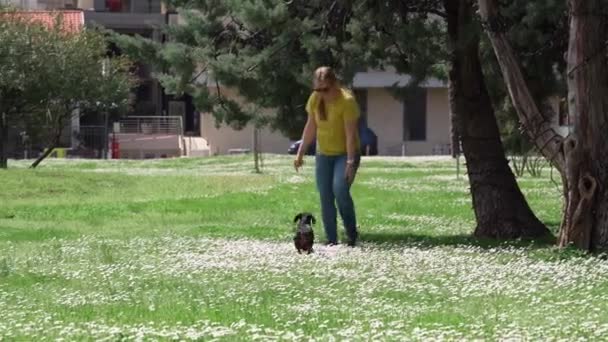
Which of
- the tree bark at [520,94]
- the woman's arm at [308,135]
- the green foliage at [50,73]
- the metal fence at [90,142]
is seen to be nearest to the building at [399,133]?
the metal fence at [90,142]

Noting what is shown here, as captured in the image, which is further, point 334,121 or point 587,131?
point 334,121

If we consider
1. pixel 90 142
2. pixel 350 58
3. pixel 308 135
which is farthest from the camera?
pixel 90 142

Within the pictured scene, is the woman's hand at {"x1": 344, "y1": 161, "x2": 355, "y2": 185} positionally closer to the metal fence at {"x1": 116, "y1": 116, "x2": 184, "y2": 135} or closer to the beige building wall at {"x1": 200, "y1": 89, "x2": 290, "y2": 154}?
the beige building wall at {"x1": 200, "y1": 89, "x2": 290, "y2": 154}

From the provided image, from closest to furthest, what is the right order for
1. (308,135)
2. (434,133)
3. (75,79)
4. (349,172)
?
(349,172) < (308,135) < (75,79) < (434,133)

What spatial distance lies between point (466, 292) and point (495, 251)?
3197 mm

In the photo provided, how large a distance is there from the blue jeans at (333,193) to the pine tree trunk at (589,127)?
2.26 meters

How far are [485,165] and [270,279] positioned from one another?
4.95 metres

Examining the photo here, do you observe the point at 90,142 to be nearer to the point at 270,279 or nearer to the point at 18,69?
the point at 18,69

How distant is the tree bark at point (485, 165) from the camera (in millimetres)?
13898

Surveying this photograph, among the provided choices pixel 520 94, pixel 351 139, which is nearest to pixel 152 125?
pixel 351 139

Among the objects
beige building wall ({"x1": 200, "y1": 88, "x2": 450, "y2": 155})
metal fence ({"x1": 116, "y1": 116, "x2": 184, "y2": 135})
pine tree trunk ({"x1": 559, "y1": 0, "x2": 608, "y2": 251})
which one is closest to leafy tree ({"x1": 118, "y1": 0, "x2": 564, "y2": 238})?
pine tree trunk ({"x1": 559, "y1": 0, "x2": 608, "y2": 251})

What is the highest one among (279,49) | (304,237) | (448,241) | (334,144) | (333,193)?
(279,49)

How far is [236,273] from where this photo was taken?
10.1 metres

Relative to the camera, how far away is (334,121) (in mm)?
12492
